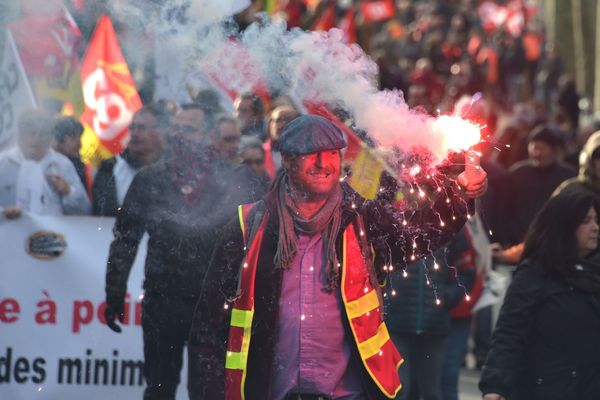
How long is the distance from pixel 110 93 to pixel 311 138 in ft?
15.0

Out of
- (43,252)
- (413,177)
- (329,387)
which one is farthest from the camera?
(43,252)

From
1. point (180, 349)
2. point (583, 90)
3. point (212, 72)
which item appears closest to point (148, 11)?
point (212, 72)

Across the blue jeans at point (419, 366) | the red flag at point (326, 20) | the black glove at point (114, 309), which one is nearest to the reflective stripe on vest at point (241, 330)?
the black glove at point (114, 309)

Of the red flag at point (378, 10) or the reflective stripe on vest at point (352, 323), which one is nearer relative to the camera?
the reflective stripe on vest at point (352, 323)

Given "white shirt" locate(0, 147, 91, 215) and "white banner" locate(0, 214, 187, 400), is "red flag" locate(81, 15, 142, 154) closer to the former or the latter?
"white shirt" locate(0, 147, 91, 215)

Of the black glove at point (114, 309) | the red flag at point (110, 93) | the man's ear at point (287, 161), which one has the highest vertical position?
the red flag at point (110, 93)

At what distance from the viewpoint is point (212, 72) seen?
24.3 feet

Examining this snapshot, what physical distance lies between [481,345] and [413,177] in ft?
20.1

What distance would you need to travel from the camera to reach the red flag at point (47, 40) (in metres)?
9.16

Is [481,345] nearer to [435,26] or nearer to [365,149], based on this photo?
[365,149]

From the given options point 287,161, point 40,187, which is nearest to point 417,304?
point 40,187

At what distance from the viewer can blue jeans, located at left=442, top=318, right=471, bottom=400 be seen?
8656 millimetres

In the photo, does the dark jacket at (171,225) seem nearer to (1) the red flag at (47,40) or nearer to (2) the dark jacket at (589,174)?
(1) the red flag at (47,40)

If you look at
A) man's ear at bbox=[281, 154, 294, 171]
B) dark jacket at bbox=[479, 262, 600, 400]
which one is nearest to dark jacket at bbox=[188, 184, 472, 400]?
man's ear at bbox=[281, 154, 294, 171]
